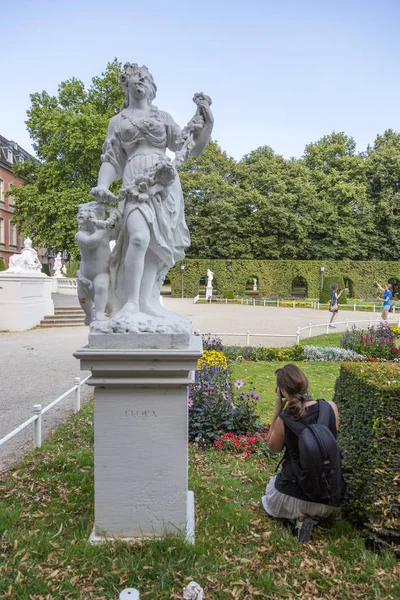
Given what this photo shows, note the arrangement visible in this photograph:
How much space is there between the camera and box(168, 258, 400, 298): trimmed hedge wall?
33.9m

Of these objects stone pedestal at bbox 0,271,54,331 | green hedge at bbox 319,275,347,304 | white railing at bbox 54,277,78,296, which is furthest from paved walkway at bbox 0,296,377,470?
green hedge at bbox 319,275,347,304

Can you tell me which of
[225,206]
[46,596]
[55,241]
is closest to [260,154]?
[225,206]

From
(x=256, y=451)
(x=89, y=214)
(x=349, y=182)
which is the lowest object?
(x=256, y=451)

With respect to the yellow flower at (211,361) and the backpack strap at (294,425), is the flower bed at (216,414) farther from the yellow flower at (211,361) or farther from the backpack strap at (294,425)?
the backpack strap at (294,425)

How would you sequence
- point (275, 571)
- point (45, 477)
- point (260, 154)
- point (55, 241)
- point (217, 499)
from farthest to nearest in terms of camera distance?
point (260, 154)
point (55, 241)
point (45, 477)
point (217, 499)
point (275, 571)

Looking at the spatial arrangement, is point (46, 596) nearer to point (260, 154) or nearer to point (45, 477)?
point (45, 477)

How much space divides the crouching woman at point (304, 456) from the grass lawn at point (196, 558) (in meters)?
0.16

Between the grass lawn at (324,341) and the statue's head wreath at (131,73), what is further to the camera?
the grass lawn at (324,341)

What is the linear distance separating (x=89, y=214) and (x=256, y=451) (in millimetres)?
3035

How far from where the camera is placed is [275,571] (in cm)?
239

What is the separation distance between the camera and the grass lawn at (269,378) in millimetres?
6477

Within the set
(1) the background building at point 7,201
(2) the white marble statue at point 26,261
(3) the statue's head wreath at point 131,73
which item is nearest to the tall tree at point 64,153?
(2) the white marble statue at point 26,261

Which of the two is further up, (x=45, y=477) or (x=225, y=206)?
(x=225, y=206)

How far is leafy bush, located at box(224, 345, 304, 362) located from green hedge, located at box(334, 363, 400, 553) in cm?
671
